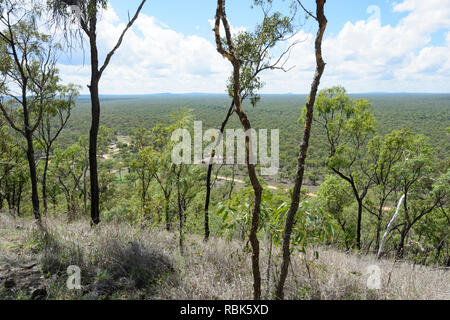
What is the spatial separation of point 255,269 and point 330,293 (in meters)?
1.04

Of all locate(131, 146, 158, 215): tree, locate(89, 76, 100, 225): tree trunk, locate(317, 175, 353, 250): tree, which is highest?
locate(89, 76, 100, 225): tree trunk

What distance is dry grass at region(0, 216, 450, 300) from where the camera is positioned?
8.75 ft

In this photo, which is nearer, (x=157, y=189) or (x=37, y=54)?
(x=37, y=54)

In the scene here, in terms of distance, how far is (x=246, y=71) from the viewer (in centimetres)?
698

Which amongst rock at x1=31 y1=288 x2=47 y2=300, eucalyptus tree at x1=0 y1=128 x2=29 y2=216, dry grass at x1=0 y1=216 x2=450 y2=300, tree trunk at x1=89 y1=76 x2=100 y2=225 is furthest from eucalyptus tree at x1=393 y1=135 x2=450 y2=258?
eucalyptus tree at x1=0 y1=128 x2=29 y2=216

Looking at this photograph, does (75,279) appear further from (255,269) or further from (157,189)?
(157,189)

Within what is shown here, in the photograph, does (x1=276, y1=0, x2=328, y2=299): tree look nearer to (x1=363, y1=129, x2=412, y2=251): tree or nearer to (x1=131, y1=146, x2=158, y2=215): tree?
(x1=131, y1=146, x2=158, y2=215): tree

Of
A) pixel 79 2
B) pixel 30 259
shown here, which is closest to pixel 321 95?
pixel 79 2

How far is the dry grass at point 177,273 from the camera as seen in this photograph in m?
2.67

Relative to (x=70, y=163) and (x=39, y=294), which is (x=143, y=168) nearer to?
(x=70, y=163)

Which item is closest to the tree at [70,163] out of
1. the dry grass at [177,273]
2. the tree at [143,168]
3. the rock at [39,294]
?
the tree at [143,168]

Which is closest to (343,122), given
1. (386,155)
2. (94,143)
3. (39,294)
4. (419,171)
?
(386,155)

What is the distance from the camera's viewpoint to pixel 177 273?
9.96 feet

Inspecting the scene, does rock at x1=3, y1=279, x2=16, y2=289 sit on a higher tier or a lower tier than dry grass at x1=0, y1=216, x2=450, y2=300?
higher
